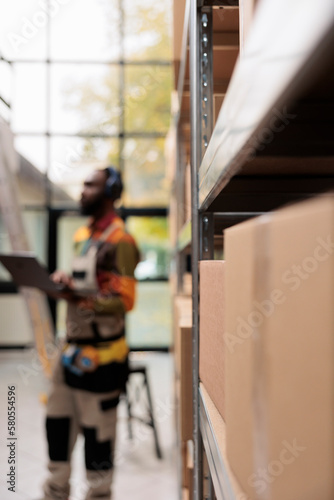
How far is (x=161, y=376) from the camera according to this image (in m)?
5.68

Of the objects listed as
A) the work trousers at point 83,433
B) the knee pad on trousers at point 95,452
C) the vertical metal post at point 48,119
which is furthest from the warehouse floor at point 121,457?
the vertical metal post at point 48,119

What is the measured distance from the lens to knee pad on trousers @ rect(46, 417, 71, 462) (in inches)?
78.2

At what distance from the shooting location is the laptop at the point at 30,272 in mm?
1986

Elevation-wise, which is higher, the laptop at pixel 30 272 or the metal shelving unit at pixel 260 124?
the metal shelving unit at pixel 260 124

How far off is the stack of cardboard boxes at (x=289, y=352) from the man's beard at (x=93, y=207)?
178 cm

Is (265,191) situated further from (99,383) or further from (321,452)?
(99,383)

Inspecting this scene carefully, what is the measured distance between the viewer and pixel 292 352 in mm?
373

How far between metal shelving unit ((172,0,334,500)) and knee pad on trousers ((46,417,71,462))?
3.29 feet

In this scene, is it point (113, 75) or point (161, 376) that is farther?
point (113, 75)

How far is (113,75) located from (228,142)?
6917 millimetres

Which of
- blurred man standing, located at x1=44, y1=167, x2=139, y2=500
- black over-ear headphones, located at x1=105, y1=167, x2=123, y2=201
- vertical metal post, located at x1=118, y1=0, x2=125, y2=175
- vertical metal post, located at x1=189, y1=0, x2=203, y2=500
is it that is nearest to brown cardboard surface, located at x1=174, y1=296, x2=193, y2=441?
vertical metal post, located at x1=189, y1=0, x2=203, y2=500

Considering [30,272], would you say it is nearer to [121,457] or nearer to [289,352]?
[289,352]

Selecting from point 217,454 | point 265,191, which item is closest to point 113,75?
point 265,191

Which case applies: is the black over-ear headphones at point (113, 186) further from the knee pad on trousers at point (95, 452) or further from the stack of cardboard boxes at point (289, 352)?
the stack of cardboard boxes at point (289, 352)
